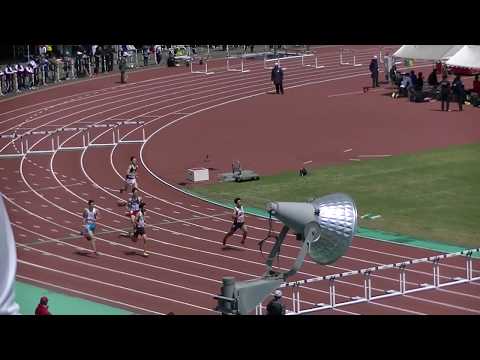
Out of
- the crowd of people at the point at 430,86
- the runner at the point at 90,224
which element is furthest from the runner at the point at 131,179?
the crowd of people at the point at 430,86

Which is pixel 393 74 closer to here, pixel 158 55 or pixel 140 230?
pixel 158 55

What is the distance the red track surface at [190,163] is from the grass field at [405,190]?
2.32ft

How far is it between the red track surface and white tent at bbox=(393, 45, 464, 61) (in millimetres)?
1076

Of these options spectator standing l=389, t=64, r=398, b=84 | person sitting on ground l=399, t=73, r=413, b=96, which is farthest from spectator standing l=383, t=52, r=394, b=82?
person sitting on ground l=399, t=73, r=413, b=96

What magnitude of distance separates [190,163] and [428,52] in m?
8.73

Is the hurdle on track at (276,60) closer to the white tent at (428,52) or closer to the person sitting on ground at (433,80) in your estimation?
the white tent at (428,52)

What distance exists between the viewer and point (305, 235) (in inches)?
186

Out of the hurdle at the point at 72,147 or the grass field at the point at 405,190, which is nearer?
the grass field at the point at 405,190

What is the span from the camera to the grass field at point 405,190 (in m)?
16.2

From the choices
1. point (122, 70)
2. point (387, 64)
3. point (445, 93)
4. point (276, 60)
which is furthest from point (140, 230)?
point (276, 60)

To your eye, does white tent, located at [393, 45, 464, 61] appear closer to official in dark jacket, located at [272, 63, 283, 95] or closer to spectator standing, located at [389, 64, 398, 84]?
spectator standing, located at [389, 64, 398, 84]

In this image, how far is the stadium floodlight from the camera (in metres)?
4.65
